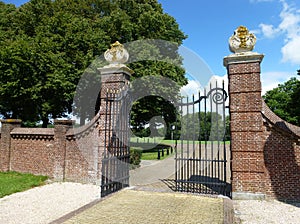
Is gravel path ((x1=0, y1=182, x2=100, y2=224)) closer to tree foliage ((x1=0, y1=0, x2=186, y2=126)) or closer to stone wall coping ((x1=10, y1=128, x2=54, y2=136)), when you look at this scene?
stone wall coping ((x1=10, y1=128, x2=54, y2=136))

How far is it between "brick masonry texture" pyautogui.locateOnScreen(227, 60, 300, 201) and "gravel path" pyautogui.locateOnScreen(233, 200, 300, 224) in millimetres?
306

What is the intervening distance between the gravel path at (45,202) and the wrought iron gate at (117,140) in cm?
72

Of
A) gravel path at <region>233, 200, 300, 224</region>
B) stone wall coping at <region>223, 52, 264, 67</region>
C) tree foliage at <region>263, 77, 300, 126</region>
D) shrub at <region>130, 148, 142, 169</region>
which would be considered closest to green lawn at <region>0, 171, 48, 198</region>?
shrub at <region>130, 148, 142, 169</region>

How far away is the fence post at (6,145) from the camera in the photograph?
8859mm

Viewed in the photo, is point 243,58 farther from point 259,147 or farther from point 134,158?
point 134,158

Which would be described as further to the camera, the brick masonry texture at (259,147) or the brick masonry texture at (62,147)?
the brick masonry texture at (62,147)

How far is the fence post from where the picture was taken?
8859mm

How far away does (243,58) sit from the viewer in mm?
5891

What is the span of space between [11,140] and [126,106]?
539 cm

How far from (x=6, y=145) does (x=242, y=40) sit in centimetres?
929

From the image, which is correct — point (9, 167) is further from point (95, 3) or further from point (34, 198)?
point (95, 3)

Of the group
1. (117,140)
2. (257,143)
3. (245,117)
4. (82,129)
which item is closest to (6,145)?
(82,129)

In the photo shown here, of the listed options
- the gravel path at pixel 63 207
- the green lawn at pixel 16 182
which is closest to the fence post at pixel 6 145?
the green lawn at pixel 16 182

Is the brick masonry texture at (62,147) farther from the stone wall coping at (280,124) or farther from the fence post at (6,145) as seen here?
the stone wall coping at (280,124)
